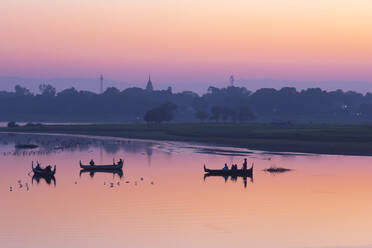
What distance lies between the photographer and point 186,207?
46625 mm

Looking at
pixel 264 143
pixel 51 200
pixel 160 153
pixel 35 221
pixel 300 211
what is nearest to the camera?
pixel 35 221

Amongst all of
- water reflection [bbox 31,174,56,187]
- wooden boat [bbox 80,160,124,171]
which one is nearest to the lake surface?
water reflection [bbox 31,174,56,187]

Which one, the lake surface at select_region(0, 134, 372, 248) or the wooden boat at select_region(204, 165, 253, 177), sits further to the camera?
the wooden boat at select_region(204, 165, 253, 177)

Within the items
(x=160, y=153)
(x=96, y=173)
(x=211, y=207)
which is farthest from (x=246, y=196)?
(x=160, y=153)

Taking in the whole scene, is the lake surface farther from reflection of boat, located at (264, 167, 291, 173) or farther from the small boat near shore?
reflection of boat, located at (264, 167, 291, 173)

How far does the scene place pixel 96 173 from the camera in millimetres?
72625

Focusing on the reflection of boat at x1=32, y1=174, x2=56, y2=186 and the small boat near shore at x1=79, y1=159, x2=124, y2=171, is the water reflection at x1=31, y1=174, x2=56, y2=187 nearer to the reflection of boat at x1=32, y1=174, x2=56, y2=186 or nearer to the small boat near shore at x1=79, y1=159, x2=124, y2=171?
the reflection of boat at x1=32, y1=174, x2=56, y2=186

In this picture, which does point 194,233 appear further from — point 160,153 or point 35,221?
point 160,153

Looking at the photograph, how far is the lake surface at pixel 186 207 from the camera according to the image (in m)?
36.6

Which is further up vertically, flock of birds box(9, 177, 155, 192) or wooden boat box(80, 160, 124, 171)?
wooden boat box(80, 160, 124, 171)

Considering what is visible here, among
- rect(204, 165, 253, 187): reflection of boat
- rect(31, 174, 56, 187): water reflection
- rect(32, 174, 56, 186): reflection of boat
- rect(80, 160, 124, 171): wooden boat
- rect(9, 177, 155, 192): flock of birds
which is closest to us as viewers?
rect(9, 177, 155, 192): flock of birds

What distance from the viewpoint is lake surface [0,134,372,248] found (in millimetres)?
36625

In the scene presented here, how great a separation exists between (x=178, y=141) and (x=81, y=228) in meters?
94.1

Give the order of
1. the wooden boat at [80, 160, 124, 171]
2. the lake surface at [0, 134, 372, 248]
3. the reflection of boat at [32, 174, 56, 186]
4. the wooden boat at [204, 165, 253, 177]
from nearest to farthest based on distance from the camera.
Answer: the lake surface at [0, 134, 372, 248]
the reflection of boat at [32, 174, 56, 186]
the wooden boat at [204, 165, 253, 177]
the wooden boat at [80, 160, 124, 171]
